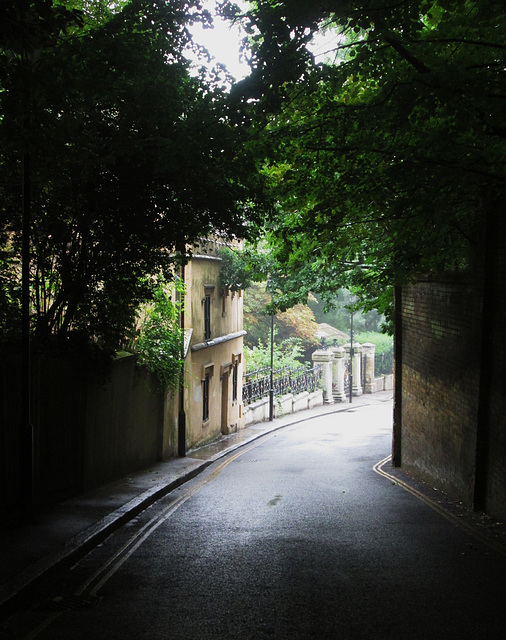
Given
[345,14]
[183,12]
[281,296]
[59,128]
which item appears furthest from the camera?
[281,296]

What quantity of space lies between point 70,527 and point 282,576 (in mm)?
3244

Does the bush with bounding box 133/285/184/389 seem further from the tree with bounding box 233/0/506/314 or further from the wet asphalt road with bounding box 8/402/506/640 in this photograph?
the tree with bounding box 233/0/506/314

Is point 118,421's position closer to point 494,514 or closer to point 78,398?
point 78,398

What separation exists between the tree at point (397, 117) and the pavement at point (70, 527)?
5450 millimetres

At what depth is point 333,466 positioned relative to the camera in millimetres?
17453

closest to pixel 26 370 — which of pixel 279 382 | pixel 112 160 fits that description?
pixel 112 160

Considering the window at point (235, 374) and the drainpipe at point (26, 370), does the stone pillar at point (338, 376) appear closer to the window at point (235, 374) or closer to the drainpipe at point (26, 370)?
the window at point (235, 374)

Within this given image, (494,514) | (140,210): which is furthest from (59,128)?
(494,514)

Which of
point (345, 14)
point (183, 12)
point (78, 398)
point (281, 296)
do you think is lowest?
point (78, 398)

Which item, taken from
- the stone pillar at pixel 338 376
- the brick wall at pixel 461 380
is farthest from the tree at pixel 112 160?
the stone pillar at pixel 338 376

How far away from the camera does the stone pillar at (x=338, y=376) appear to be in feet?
148

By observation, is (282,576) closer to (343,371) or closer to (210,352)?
(210,352)

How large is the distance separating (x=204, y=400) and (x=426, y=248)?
13.8 meters

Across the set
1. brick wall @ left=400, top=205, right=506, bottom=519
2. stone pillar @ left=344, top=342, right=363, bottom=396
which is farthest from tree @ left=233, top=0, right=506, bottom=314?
stone pillar @ left=344, top=342, right=363, bottom=396
